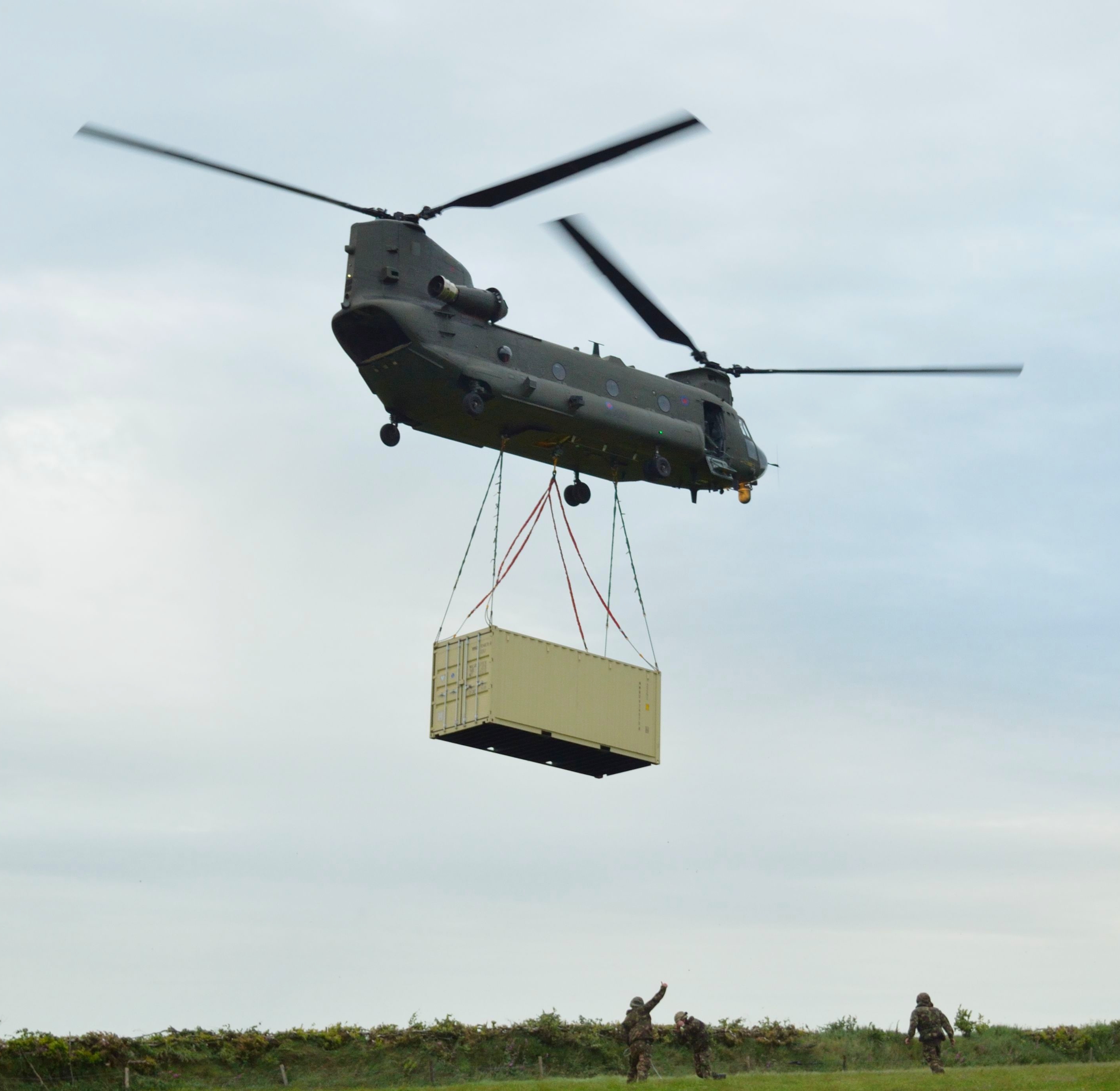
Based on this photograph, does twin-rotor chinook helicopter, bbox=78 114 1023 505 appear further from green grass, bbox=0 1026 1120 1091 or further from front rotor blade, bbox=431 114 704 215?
green grass, bbox=0 1026 1120 1091

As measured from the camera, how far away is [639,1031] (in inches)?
1179

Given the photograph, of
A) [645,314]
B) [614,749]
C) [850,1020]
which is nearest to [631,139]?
[645,314]

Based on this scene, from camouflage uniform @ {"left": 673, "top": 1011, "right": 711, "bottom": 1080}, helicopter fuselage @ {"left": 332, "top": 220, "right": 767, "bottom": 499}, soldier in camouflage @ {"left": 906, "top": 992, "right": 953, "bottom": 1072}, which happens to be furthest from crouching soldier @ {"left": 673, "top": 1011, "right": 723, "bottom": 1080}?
helicopter fuselage @ {"left": 332, "top": 220, "right": 767, "bottom": 499}

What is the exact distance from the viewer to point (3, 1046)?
3375 cm

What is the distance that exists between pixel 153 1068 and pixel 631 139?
2006 cm

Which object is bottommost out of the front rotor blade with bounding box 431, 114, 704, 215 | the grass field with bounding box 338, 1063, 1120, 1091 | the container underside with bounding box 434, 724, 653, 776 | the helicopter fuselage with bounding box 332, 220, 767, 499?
the grass field with bounding box 338, 1063, 1120, 1091

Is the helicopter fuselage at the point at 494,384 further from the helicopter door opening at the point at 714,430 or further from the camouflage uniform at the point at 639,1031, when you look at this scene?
the camouflage uniform at the point at 639,1031

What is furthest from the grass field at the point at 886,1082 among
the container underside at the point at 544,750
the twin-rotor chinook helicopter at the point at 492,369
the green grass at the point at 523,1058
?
the twin-rotor chinook helicopter at the point at 492,369

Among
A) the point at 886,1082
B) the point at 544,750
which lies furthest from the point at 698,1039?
the point at 544,750

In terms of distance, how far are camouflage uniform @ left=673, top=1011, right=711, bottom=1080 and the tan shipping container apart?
569cm

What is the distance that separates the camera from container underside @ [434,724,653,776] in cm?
3316

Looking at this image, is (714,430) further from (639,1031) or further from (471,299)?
(639,1031)

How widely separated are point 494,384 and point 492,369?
1.20ft

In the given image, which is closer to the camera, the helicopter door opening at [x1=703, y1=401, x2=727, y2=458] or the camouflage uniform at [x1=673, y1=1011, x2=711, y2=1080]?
the camouflage uniform at [x1=673, y1=1011, x2=711, y2=1080]
